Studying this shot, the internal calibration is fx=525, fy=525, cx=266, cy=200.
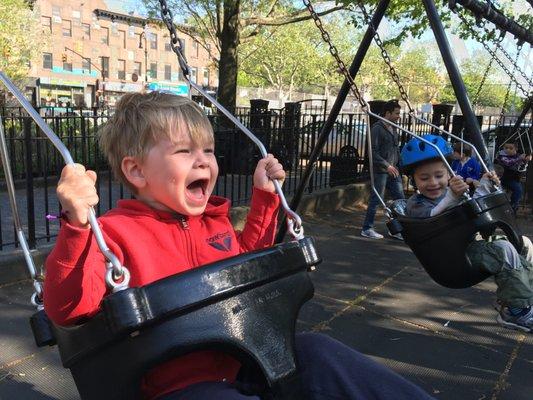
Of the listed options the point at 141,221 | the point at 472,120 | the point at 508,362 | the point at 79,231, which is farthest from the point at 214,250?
the point at 508,362

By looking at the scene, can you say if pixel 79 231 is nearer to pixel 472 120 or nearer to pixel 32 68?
pixel 472 120

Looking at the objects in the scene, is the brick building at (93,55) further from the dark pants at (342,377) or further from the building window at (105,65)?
the dark pants at (342,377)

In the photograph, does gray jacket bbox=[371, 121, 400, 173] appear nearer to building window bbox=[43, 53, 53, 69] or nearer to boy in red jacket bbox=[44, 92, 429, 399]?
boy in red jacket bbox=[44, 92, 429, 399]

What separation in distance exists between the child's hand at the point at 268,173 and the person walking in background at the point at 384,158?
4.40 meters

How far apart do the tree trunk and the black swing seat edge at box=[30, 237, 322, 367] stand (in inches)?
406

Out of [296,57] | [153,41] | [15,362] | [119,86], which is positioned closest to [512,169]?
[15,362]

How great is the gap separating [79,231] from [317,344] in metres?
0.73

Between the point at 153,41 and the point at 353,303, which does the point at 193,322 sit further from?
the point at 153,41

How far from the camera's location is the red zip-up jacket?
3.90 ft

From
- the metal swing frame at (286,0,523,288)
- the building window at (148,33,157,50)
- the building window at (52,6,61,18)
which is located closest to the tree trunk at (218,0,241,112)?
the metal swing frame at (286,0,523,288)

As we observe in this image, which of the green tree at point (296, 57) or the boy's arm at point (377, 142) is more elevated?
the green tree at point (296, 57)

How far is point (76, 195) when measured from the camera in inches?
44.5

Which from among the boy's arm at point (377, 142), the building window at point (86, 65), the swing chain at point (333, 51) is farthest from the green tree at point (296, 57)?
the swing chain at point (333, 51)

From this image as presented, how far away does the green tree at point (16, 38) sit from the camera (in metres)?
19.0
